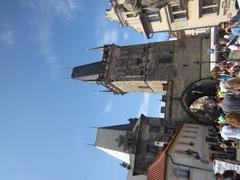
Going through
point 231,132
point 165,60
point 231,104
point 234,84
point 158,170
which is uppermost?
point 165,60

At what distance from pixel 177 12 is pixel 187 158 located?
1231 centimetres

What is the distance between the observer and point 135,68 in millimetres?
36625

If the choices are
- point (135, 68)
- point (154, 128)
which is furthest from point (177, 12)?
point (154, 128)

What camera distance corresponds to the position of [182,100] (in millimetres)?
33156

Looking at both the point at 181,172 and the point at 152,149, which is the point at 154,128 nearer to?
the point at 152,149

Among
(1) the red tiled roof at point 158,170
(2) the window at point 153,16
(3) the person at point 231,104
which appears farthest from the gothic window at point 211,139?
(3) the person at point 231,104

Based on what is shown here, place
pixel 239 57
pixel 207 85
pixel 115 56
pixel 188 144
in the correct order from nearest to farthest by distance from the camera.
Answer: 1. pixel 239 57
2. pixel 188 144
3. pixel 207 85
4. pixel 115 56

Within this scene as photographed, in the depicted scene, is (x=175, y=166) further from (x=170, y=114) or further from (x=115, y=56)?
(x=115, y=56)

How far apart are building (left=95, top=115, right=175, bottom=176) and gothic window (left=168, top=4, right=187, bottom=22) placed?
9882mm

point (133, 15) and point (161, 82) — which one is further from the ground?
point (133, 15)

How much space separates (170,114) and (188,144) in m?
5.77

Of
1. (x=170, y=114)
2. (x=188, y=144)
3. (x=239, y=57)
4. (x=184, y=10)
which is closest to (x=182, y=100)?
(x=170, y=114)

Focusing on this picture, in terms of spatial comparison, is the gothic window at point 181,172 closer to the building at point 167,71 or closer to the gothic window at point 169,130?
the gothic window at point 169,130

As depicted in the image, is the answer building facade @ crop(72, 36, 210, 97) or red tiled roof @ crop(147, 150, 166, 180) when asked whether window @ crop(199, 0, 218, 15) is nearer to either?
building facade @ crop(72, 36, 210, 97)
